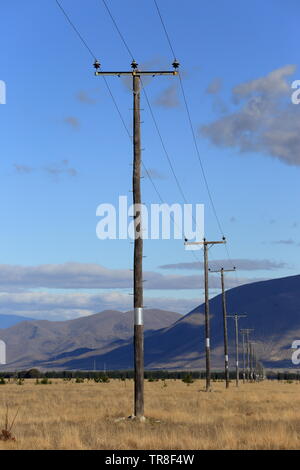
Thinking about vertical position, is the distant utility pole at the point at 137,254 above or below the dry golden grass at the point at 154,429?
above

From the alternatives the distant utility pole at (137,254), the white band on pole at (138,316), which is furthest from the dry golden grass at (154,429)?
the white band on pole at (138,316)

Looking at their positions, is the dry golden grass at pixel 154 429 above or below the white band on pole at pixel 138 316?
below

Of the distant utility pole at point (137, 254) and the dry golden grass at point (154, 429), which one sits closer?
the dry golden grass at point (154, 429)

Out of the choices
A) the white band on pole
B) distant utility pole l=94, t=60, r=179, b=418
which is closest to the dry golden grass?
distant utility pole l=94, t=60, r=179, b=418

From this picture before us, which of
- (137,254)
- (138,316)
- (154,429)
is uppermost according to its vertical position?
(137,254)

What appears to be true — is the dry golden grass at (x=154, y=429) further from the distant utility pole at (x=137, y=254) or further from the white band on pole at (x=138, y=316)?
the white band on pole at (x=138, y=316)

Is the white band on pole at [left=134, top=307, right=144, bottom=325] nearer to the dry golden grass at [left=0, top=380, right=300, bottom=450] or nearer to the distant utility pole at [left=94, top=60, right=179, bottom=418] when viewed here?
the distant utility pole at [left=94, top=60, right=179, bottom=418]

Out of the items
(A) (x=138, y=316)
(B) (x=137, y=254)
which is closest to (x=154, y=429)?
(A) (x=138, y=316)

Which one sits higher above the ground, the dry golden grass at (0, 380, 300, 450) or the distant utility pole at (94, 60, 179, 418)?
the distant utility pole at (94, 60, 179, 418)

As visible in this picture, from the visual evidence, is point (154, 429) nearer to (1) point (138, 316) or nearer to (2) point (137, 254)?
(1) point (138, 316)

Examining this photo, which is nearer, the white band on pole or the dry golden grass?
the dry golden grass
